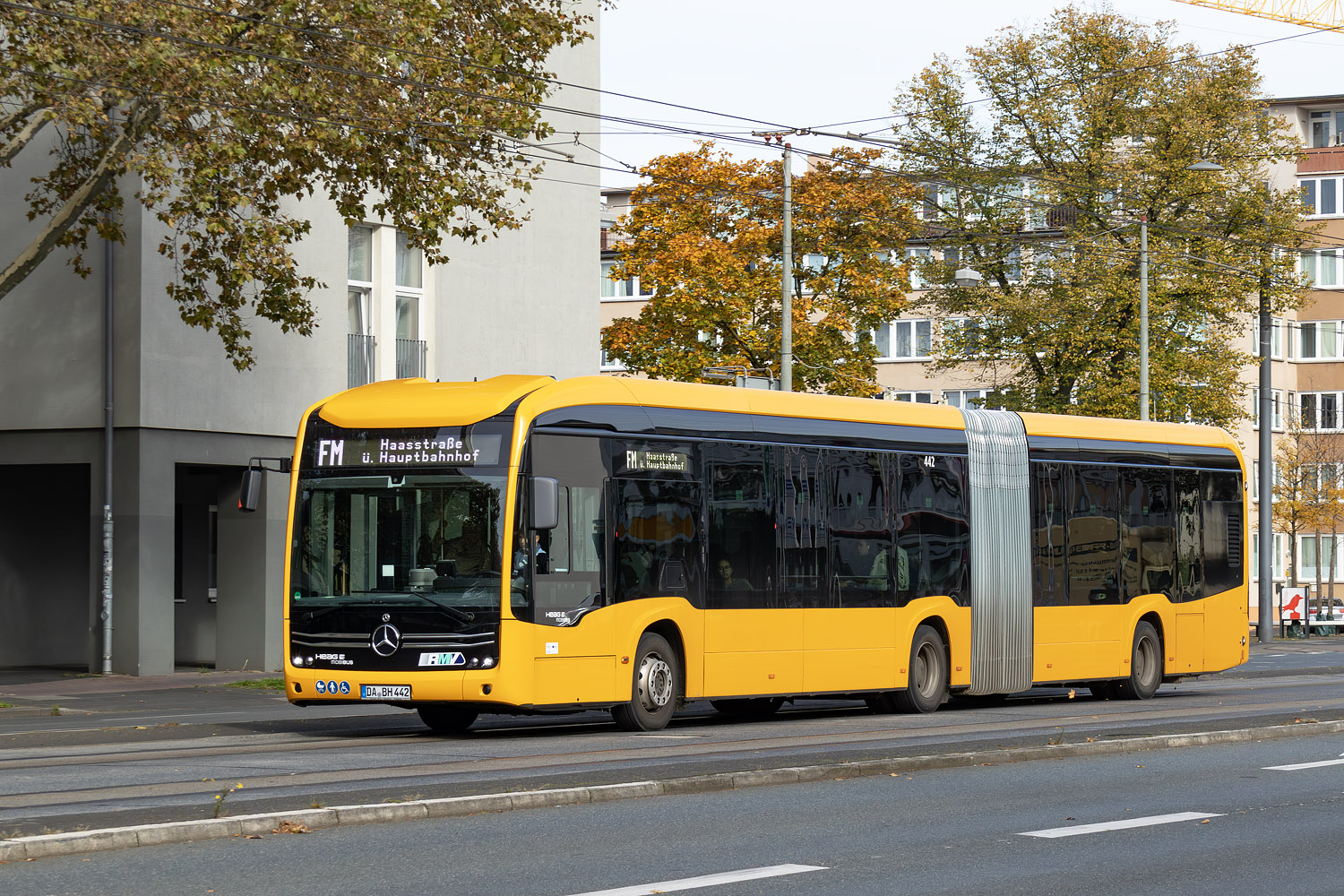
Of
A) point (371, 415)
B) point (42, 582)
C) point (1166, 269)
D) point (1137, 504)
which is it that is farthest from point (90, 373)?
point (1166, 269)

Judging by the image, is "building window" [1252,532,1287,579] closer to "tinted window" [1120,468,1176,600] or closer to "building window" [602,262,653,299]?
"building window" [602,262,653,299]

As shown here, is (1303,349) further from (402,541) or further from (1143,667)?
(402,541)

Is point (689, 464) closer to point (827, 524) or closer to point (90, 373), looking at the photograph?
point (827, 524)

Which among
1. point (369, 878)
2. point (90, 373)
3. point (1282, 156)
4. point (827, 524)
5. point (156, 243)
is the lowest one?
point (369, 878)

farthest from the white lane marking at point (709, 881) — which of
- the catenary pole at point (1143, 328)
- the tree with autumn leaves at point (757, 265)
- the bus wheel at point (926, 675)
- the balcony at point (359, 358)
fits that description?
the tree with autumn leaves at point (757, 265)

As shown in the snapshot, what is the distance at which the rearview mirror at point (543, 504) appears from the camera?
52.6ft

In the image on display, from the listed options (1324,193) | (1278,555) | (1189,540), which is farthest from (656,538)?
(1278,555)

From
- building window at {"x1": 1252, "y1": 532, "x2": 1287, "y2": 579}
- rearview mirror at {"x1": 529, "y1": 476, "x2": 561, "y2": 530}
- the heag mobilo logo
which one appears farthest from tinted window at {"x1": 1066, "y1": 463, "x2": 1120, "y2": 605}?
building window at {"x1": 1252, "y1": 532, "x2": 1287, "y2": 579}

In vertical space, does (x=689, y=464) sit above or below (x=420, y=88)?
below

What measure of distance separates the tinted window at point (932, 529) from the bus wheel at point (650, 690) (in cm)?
368

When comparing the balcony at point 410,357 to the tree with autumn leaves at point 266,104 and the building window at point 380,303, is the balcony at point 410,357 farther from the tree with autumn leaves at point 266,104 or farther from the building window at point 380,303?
the tree with autumn leaves at point 266,104

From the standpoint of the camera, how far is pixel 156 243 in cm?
2639

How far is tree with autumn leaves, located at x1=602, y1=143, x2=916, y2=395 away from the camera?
46938mm

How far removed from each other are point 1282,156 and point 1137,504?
89.6 ft
